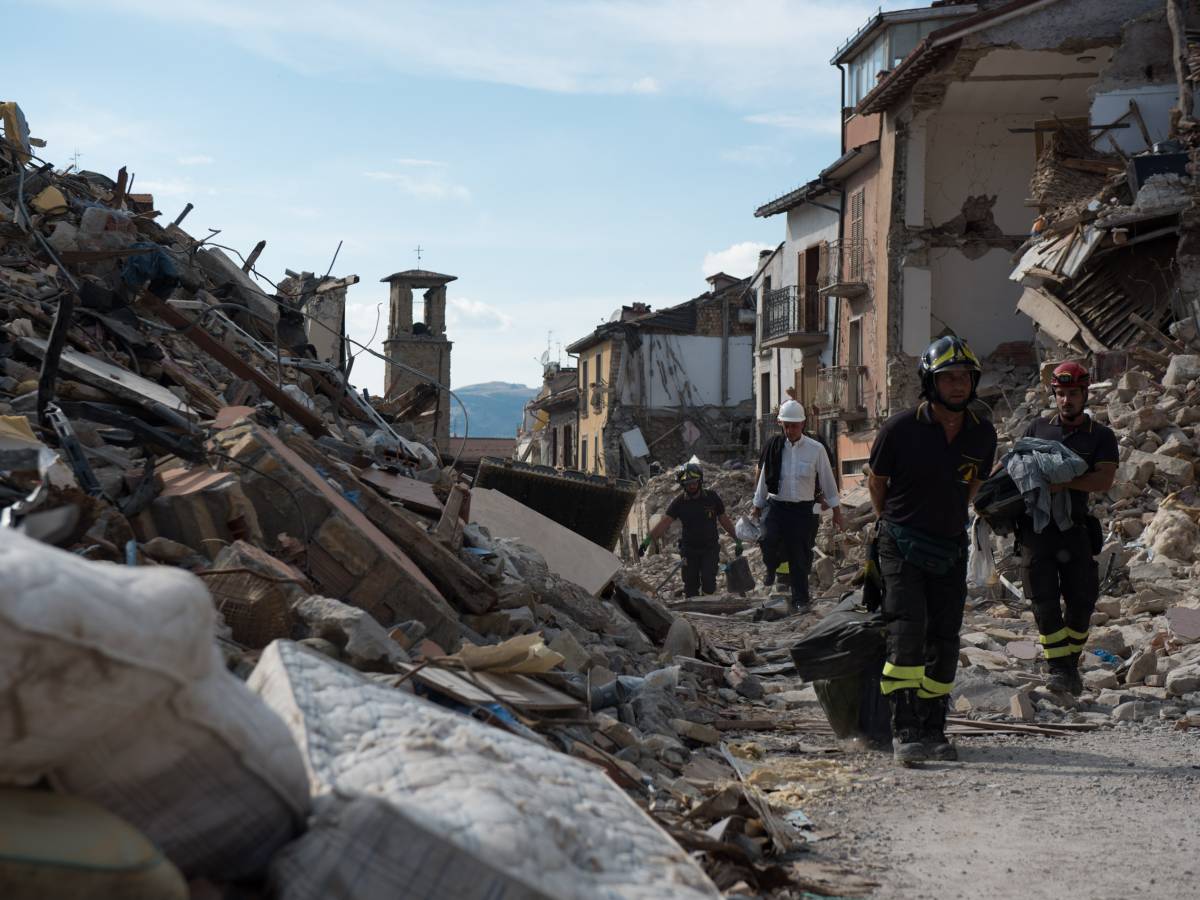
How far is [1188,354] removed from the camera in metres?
16.1

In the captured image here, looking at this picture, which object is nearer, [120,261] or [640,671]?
[640,671]

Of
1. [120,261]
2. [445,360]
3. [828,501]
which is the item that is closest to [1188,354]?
[828,501]

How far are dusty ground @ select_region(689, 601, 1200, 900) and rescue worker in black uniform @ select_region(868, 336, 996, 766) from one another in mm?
314

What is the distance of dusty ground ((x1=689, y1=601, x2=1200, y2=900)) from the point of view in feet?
14.3

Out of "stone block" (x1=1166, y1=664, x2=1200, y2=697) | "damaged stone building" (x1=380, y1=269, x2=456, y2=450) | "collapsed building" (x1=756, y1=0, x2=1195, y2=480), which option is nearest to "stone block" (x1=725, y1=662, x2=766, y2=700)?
"stone block" (x1=1166, y1=664, x2=1200, y2=697)

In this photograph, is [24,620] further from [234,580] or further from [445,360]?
[445,360]

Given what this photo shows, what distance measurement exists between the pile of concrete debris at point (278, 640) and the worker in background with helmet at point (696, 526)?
10.8ft

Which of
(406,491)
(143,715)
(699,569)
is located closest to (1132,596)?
(699,569)

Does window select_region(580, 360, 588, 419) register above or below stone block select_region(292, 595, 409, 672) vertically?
above

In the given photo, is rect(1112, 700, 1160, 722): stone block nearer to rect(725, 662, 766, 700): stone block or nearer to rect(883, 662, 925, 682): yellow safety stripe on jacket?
rect(883, 662, 925, 682): yellow safety stripe on jacket

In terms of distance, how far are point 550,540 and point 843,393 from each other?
72.9 ft

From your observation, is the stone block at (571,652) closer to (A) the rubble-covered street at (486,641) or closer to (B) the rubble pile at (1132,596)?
(A) the rubble-covered street at (486,641)

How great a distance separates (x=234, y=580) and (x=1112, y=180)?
17253mm

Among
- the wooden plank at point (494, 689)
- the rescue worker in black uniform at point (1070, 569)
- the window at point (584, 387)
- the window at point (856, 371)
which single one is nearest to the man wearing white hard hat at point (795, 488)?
the rescue worker in black uniform at point (1070, 569)
